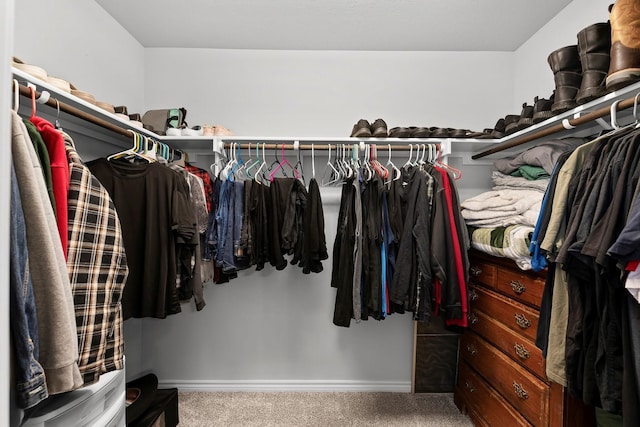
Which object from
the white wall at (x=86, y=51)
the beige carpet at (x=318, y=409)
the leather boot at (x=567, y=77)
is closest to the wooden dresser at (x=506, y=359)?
the beige carpet at (x=318, y=409)

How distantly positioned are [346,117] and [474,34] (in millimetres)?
969

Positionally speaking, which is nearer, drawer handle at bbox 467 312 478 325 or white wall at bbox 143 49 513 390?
drawer handle at bbox 467 312 478 325

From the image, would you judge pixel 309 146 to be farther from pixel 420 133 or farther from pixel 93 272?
pixel 93 272

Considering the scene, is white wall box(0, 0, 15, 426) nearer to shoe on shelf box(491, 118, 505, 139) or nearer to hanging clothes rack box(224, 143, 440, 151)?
hanging clothes rack box(224, 143, 440, 151)

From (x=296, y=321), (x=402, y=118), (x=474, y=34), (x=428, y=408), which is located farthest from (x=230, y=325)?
(x=474, y=34)

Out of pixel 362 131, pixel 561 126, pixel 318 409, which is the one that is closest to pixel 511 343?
pixel 561 126

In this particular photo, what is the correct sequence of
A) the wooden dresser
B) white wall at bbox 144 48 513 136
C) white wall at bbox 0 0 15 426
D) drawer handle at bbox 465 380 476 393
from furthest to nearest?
white wall at bbox 144 48 513 136 → drawer handle at bbox 465 380 476 393 → the wooden dresser → white wall at bbox 0 0 15 426

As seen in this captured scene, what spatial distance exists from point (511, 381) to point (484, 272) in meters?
0.54

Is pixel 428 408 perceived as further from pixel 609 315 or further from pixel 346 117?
pixel 346 117

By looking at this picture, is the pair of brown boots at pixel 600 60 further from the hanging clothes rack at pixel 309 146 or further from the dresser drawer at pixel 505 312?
the dresser drawer at pixel 505 312

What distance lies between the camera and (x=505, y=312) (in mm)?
1528

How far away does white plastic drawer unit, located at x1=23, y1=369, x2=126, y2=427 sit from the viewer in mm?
838

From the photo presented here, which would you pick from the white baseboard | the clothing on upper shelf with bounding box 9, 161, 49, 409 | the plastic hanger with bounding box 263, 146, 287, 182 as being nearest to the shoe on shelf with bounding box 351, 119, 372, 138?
the plastic hanger with bounding box 263, 146, 287, 182

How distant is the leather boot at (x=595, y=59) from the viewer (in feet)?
3.86
